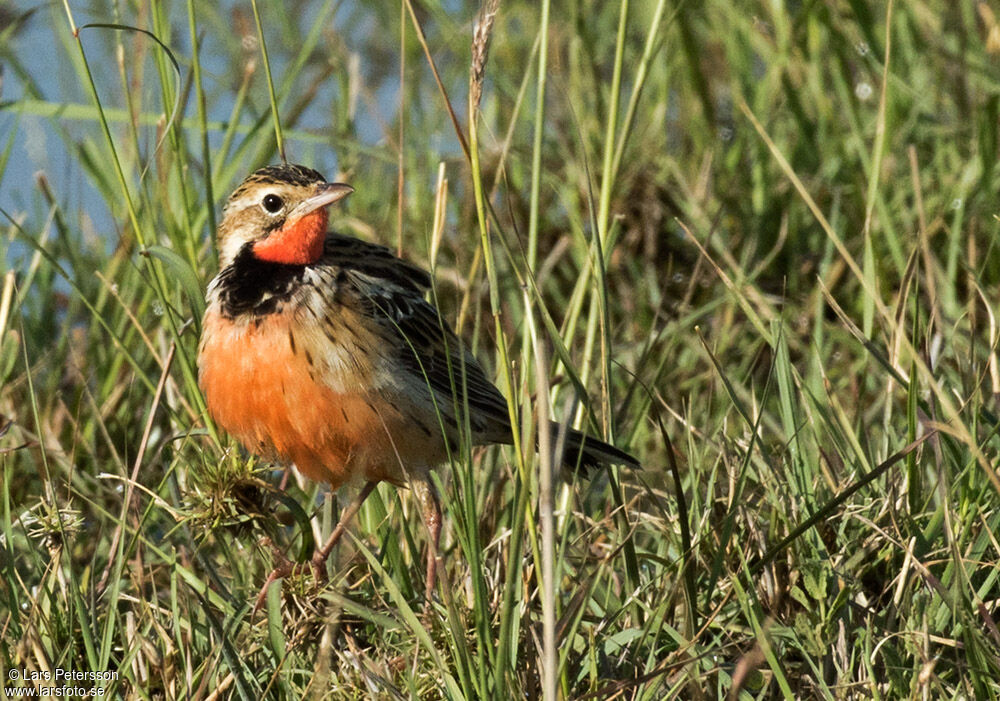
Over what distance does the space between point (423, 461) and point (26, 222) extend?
9.64 feet

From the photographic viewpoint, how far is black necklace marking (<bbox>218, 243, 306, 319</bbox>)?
A: 423 centimetres

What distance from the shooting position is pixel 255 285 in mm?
4305

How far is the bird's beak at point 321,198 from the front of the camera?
4.26 m

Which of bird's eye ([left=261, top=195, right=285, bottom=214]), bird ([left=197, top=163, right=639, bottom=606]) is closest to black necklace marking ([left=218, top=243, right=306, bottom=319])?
bird ([left=197, top=163, right=639, bottom=606])

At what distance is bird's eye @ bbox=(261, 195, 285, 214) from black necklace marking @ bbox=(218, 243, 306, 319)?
130 mm

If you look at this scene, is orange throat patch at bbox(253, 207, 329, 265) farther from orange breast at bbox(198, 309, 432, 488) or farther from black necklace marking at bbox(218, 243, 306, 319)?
orange breast at bbox(198, 309, 432, 488)

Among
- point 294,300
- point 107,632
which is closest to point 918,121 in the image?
point 294,300

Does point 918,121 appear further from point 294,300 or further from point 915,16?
point 294,300

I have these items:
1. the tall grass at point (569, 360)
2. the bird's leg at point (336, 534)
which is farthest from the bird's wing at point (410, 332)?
the bird's leg at point (336, 534)

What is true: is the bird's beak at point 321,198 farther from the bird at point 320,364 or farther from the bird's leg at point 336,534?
the bird's leg at point 336,534

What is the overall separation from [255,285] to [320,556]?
2.74 ft

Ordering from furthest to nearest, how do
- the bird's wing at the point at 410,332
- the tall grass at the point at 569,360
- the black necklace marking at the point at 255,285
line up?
the bird's wing at the point at 410,332, the black necklace marking at the point at 255,285, the tall grass at the point at 569,360

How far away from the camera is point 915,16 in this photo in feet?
21.2

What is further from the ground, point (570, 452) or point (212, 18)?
point (212, 18)
